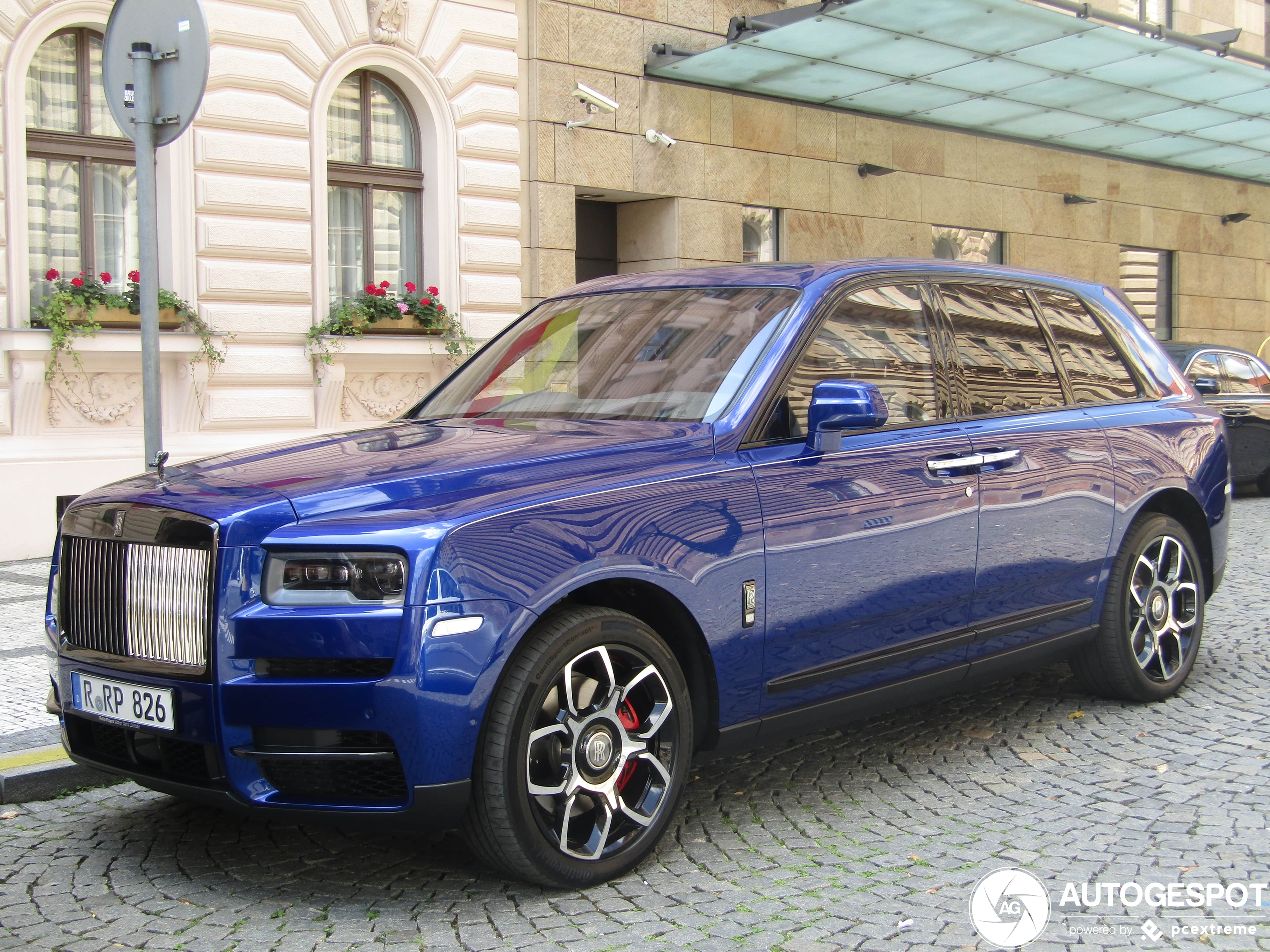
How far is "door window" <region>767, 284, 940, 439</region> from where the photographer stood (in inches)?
173

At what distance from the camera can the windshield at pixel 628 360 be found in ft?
14.3

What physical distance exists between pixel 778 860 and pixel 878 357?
1.76 metres

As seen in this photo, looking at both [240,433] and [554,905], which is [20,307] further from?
[554,905]

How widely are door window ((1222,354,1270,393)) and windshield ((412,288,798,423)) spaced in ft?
34.7

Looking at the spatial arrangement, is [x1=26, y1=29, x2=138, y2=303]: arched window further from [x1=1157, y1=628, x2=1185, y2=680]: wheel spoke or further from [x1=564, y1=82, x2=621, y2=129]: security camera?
[x1=1157, y1=628, x2=1185, y2=680]: wheel spoke

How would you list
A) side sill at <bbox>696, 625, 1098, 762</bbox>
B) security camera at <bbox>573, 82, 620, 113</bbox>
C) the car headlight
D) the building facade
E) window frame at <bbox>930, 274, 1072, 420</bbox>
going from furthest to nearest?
security camera at <bbox>573, 82, 620, 113</bbox>, the building facade, window frame at <bbox>930, 274, 1072, 420</bbox>, side sill at <bbox>696, 625, 1098, 762</bbox>, the car headlight

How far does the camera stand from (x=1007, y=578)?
192 inches

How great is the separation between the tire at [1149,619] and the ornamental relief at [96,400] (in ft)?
25.5

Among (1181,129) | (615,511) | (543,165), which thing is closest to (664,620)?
(615,511)

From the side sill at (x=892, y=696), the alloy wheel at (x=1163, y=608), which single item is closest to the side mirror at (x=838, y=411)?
the side sill at (x=892, y=696)

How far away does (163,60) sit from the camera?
5234 millimetres

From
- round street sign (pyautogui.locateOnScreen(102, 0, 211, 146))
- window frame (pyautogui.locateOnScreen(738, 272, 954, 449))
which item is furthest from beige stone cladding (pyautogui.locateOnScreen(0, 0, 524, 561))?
window frame (pyautogui.locateOnScreen(738, 272, 954, 449))

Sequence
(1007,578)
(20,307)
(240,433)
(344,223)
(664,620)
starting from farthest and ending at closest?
(344,223) → (240,433) → (20,307) → (1007,578) → (664,620)

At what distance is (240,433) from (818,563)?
8213 millimetres
